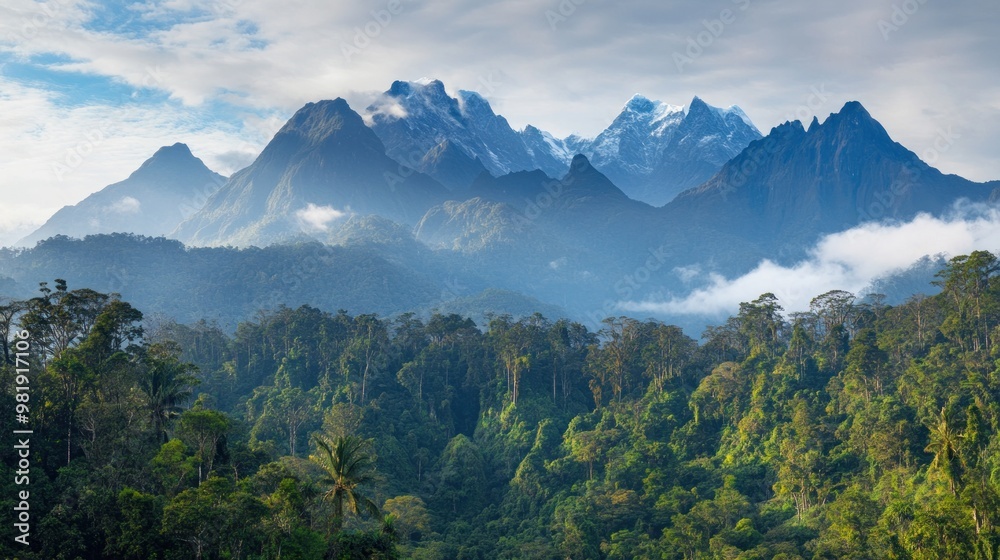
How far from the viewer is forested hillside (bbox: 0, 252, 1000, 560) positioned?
123 ft

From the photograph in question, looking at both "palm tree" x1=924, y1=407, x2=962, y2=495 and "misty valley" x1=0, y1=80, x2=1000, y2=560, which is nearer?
"misty valley" x1=0, y1=80, x2=1000, y2=560

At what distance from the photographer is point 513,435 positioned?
252 ft

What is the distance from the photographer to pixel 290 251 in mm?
155625

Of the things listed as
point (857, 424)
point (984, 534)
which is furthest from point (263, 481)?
point (857, 424)

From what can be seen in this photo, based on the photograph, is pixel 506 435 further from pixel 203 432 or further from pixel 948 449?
pixel 948 449

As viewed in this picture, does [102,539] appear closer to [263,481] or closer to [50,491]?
[50,491]

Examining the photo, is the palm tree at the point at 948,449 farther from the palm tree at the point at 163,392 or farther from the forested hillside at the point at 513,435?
the palm tree at the point at 163,392

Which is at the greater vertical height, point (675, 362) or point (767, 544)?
point (675, 362)

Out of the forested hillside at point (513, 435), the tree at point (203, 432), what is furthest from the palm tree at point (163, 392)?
the tree at point (203, 432)

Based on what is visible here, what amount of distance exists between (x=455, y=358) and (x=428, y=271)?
3724 inches

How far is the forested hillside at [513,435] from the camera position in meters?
37.6

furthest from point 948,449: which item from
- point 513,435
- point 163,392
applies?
point 163,392

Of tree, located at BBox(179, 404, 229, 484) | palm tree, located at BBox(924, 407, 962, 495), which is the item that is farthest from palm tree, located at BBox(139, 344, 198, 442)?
palm tree, located at BBox(924, 407, 962, 495)

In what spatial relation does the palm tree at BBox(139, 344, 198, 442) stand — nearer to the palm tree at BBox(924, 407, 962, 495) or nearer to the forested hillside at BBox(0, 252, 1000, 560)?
the forested hillside at BBox(0, 252, 1000, 560)
